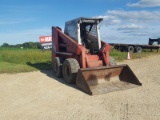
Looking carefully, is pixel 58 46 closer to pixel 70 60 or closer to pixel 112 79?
pixel 70 60

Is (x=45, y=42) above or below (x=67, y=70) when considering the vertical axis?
above

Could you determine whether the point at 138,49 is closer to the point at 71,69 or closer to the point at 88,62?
the point at 88,62

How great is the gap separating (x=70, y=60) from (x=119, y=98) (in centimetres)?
285

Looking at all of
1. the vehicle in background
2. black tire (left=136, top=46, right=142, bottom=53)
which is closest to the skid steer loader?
black tire (left=136, top=46, right=142, bottom=53)

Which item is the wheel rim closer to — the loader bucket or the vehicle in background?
the loader bucket

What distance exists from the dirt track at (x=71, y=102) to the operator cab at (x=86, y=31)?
186 centimetres

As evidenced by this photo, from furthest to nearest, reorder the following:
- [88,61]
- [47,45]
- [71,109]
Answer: [47,45] → [88,61] → [71,109]

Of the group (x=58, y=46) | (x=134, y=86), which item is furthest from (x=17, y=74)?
(x=134, y=86)

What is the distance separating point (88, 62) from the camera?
981 centimetres

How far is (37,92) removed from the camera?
8805 millimetres

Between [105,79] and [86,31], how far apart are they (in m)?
2.57

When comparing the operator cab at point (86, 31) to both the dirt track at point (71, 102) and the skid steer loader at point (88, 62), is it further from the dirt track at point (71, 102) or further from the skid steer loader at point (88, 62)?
the dirt track at point (71, 102)

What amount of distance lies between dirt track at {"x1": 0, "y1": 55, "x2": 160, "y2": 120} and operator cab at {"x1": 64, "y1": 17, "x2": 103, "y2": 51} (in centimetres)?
186

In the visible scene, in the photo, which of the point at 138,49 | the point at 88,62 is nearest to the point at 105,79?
the point at 88,62
